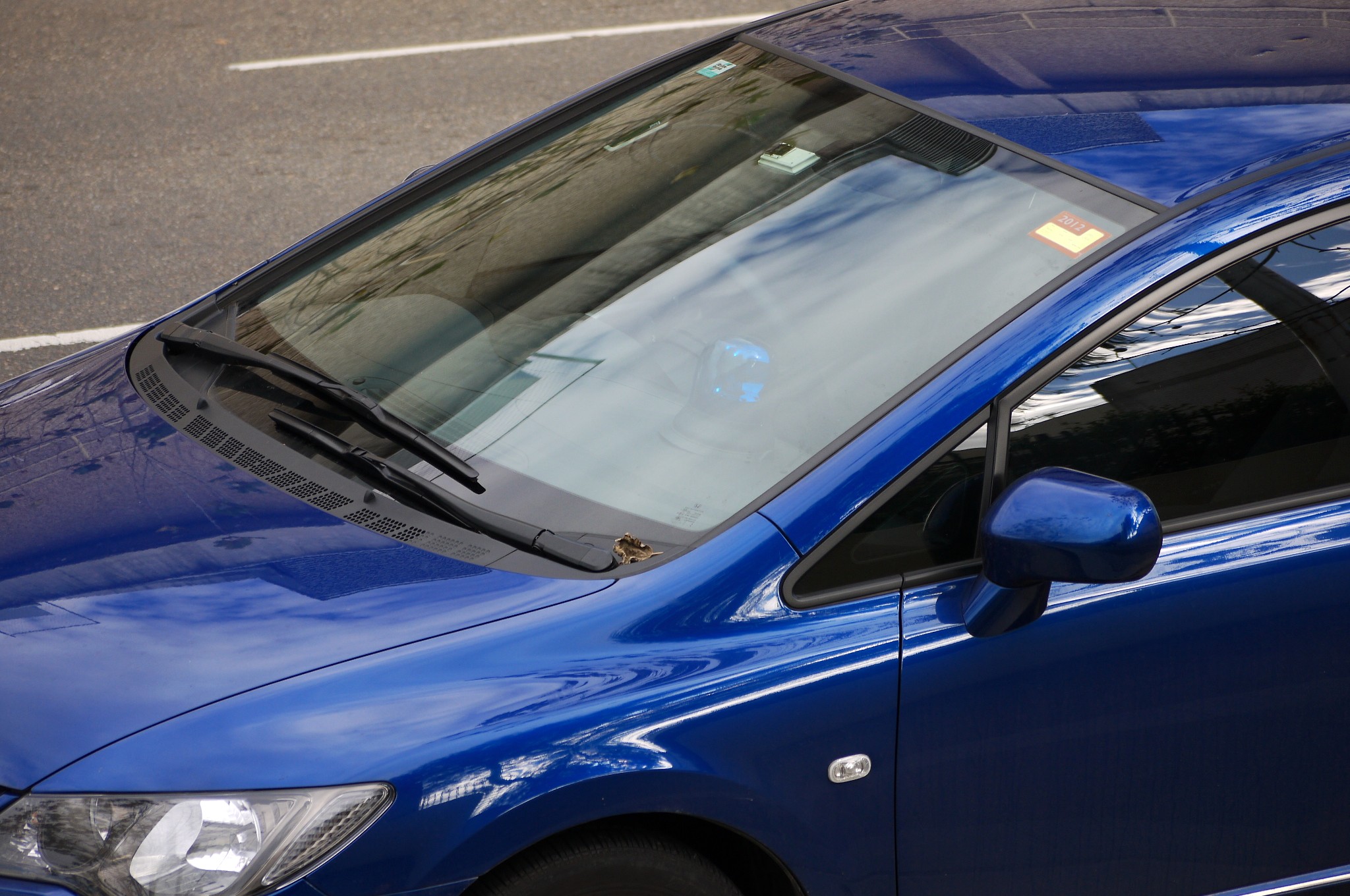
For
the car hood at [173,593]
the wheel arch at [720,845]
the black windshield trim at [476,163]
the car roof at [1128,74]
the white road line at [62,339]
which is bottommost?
the wheel arch at [720,845]

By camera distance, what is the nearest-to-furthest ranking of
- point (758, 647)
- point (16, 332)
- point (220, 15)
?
point (758, 647)
point (16, 332)
point (220, 15)

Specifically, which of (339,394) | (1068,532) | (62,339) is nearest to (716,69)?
(339,394)

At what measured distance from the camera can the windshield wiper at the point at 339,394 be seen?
2.08m

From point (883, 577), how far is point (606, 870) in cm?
60

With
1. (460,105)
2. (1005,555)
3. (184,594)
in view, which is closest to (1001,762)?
(1005,555)

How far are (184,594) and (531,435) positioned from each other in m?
0.62

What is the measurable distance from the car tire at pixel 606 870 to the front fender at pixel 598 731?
0.05 m

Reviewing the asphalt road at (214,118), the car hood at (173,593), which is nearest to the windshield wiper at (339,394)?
the car hood at (173,593)

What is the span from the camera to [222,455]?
2.17 metres

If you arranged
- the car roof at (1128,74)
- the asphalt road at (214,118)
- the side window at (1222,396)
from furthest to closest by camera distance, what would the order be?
1. the asphalt road at (214,118)
2. the car roof at (1128,74)
3. the side window at (1222,396)

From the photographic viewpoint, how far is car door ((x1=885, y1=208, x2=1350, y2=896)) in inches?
75.4

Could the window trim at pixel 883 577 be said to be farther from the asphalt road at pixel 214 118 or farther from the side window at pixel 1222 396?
the asphalt road at pixel 214 118

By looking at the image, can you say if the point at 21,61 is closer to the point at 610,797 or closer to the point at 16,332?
the point at 16,332

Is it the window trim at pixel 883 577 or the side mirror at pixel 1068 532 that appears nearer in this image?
the side mirror at pixel 1068 532
